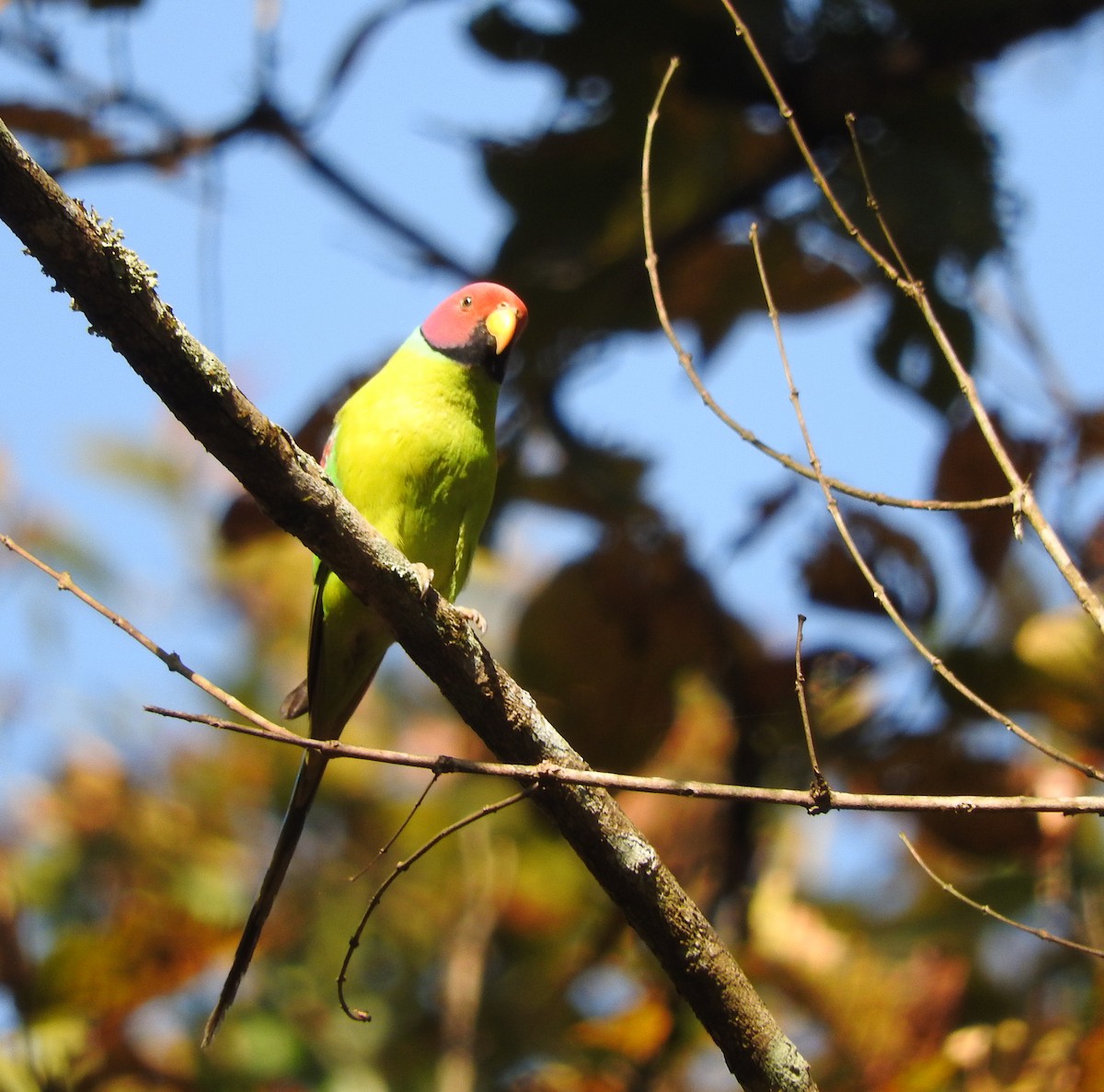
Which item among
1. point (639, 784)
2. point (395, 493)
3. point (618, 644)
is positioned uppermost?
point (618, 644)

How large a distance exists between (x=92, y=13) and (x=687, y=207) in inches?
62.5

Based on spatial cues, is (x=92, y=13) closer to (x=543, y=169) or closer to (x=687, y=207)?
(x=543, y=169)

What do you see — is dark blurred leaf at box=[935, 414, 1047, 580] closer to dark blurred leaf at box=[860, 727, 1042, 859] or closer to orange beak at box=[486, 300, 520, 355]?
dark blurred leaf at box=[860, 727, 1042, 859]

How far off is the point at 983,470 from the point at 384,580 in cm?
154

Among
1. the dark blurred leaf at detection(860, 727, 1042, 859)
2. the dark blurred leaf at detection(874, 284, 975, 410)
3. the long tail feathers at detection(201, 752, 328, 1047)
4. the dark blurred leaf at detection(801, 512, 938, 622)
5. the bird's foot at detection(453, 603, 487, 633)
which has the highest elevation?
the dark blurred leaf at detection(874, 284, 975, 410)

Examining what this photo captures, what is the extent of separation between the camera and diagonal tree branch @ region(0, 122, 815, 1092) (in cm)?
137

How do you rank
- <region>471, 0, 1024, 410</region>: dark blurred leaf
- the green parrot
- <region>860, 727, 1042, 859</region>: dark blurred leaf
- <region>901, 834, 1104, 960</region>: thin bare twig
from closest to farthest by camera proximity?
1. <region>901, 834, 1104, 960</region>: thin bare twig
2. the green parrot
3. <region>860, 727, 1042, 859</region>: dark blurred leaf
4. <region>471, 0, 1024, 410</region>: dark blurred leaf

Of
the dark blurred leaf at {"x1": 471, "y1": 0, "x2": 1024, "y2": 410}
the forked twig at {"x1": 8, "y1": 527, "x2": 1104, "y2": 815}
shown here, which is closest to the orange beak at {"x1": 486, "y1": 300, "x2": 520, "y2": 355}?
the dark blurred leaf at {"x1": 471, "y1": 0, "x2": 1024, "y2": 410}

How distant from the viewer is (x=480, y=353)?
275cm

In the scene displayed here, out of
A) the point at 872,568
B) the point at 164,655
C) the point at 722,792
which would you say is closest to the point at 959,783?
the point at 872,568

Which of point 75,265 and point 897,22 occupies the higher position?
point 897,22

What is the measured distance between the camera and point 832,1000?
2.73m

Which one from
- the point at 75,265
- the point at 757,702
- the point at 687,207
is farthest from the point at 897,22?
the point at 75,265

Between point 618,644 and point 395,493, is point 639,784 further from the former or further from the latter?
point 618,644
